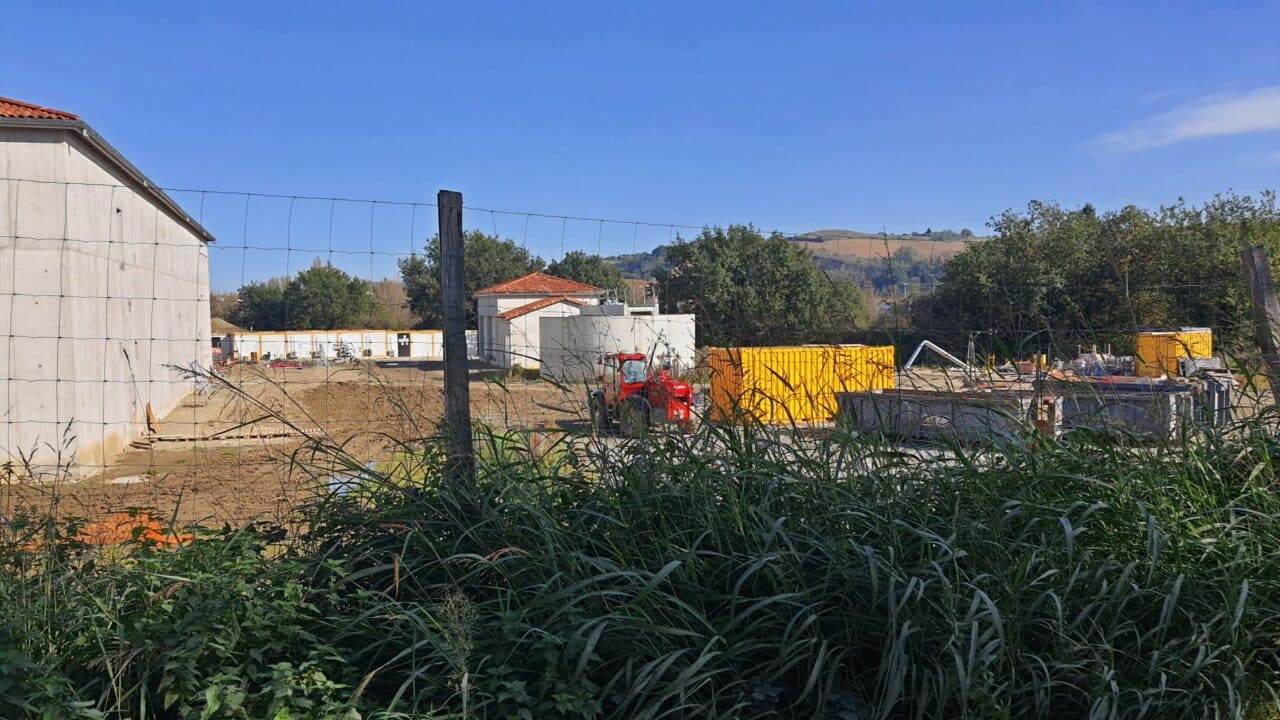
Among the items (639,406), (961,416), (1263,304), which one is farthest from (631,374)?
(1263,304)

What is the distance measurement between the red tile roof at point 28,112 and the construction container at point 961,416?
15701 millimetres

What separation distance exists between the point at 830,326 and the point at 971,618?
2.54 m

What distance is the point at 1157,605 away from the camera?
134 inches

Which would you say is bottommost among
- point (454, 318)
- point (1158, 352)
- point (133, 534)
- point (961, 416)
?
point (133, 534)

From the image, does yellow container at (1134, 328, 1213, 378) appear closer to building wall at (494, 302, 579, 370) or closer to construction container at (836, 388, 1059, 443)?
construction container at (836, 388, 1059, 443)

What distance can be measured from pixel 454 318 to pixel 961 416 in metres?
2.37

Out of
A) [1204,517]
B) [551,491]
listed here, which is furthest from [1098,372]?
[551,491]

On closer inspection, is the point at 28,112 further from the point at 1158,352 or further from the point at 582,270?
the point at 582,270

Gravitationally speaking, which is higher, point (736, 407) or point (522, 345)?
point (522, 345)

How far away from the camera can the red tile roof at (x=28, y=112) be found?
15298 mm

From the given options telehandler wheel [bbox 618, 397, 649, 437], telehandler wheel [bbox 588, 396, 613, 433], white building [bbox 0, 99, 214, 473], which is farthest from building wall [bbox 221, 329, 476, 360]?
white building [bbox 0, 99, 214, 473]

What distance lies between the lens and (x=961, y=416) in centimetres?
431

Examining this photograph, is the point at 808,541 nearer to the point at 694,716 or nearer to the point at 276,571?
the point at 694,716

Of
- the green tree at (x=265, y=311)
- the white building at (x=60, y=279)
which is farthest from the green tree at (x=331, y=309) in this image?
the white building at (x=60, y=279)
